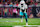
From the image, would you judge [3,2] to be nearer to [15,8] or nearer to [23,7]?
[15,8]

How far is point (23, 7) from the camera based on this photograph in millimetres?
6082

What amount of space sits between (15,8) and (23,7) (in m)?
4.14

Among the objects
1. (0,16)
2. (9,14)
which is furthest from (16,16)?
(0,16)

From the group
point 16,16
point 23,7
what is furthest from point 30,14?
point 23,7

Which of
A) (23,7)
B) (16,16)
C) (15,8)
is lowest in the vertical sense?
(23,7)

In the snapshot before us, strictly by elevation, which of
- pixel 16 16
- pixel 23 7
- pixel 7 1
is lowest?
pixel 23 7

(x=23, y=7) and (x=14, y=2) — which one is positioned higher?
(x=14, y=2)

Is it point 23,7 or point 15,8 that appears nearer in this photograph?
point 23,7

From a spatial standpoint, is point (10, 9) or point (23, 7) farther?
point (10, 9)

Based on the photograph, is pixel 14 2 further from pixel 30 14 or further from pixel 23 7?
pixel 23 7

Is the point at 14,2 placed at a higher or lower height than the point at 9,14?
higher

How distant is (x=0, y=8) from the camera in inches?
401

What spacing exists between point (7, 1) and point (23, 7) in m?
4.48

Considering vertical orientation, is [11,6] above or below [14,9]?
above
